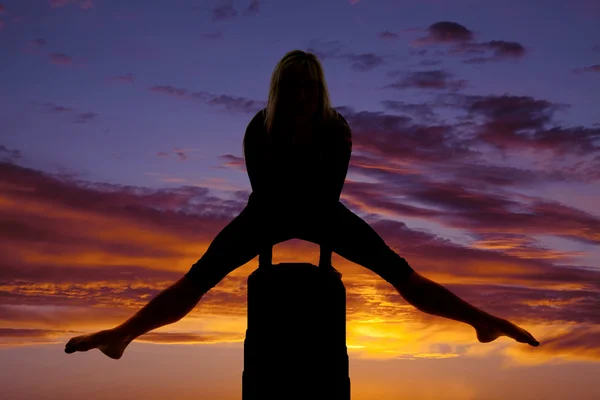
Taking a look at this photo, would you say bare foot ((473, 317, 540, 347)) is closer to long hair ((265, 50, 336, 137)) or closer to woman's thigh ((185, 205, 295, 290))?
woman's thigh ((185, 205, 295, 290))

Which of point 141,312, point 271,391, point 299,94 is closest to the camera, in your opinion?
point 271,391

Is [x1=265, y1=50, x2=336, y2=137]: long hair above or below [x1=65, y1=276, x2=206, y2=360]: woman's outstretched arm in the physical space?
above

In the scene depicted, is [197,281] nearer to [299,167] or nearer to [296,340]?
[296,340]

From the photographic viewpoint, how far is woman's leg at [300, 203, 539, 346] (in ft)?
21.1

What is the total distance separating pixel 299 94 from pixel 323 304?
73.6 inches

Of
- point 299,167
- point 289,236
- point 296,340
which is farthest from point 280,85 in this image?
point 296,340

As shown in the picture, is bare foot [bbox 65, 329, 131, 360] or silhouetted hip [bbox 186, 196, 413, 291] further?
bare foot [bbox 65, 329, 131, 360]

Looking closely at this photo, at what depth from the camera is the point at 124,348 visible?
7.00m

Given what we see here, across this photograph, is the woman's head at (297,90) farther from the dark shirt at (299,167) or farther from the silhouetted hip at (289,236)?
the silhouetted hip at (289,236)

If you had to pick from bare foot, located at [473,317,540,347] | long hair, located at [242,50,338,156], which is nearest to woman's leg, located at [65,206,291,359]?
long hair, located at [242,50,338,156]

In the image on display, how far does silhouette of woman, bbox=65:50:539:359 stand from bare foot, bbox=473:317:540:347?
87cm

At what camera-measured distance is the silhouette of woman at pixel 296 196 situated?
20.9 feet

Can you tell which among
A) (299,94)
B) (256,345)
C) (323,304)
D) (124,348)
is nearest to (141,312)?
(124,348)

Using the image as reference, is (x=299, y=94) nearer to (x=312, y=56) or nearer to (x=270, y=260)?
(x=312, y=56)
